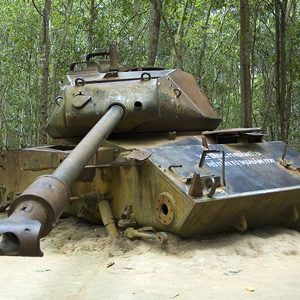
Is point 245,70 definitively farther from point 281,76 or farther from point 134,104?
point 134,104

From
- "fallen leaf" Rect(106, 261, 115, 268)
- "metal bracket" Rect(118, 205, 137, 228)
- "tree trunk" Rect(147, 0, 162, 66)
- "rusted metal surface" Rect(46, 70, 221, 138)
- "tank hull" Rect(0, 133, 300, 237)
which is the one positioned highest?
"tree trunk" Rect(147, 0, 162, 66)

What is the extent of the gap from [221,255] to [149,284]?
3.70ft

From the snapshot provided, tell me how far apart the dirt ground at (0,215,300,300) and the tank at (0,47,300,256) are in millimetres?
215

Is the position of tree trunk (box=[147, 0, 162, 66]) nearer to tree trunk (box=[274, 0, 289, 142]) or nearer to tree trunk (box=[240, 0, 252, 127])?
tree trunk (box=[240, 0, 252, 127])

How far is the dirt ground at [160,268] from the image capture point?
4273 millimetres

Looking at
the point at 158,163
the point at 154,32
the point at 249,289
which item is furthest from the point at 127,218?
the point at 154,32

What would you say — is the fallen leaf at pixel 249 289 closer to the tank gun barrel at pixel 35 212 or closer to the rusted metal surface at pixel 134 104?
the tank gun barrel at pixel 35 212

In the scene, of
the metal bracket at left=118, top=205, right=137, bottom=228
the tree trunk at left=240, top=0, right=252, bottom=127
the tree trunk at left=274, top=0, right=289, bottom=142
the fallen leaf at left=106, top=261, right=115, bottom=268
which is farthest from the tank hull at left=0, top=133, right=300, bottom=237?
the tree trunk at left=274, top=0, right=289, bottom=142

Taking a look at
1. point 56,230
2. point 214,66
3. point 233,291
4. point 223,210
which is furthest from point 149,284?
point 214,66

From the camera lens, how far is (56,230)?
22.5 feet

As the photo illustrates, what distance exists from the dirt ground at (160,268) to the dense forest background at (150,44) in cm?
596

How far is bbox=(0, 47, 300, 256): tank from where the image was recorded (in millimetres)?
5613

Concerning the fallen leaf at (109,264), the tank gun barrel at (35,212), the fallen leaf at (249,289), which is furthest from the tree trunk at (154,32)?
the tank gun barrel at (35,212)

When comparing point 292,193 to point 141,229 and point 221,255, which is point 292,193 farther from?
point 141,229
